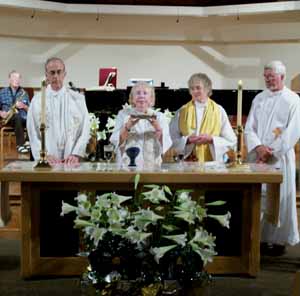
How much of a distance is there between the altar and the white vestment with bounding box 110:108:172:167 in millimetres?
238

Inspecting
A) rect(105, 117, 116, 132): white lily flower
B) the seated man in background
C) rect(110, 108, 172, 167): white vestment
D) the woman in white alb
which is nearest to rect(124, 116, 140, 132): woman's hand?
the woman in white alb

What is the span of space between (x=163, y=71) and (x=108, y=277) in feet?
31.9

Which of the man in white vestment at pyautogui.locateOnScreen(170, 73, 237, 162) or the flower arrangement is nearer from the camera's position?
the flower arrangement

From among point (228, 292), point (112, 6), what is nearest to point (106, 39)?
point (112, 6)

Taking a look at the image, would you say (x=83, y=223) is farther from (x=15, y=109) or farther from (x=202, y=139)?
(x=15, y=109)

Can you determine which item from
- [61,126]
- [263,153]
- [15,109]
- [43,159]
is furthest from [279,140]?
[15,109]

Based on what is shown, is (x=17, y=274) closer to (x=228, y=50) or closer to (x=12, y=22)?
(x=12, y=22)

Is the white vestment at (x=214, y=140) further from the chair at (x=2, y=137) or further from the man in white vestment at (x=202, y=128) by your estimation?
the chair at (x=2, y=137)

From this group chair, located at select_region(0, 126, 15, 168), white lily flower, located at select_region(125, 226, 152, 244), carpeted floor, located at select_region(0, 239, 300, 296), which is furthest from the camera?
chair, located at select_region(0, 126, 15, 168)

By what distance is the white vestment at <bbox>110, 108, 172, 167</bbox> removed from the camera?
418cm

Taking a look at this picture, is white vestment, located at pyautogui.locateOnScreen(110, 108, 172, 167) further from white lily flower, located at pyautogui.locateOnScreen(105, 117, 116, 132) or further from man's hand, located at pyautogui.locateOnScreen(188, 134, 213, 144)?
white lily flower, located at pyautogui.locateOnScreen(105, 117, 116, 132)

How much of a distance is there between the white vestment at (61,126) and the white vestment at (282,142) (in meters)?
1.30

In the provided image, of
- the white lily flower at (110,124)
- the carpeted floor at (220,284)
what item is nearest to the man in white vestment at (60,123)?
the carpeted floor at (220,284)

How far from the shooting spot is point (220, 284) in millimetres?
3744
